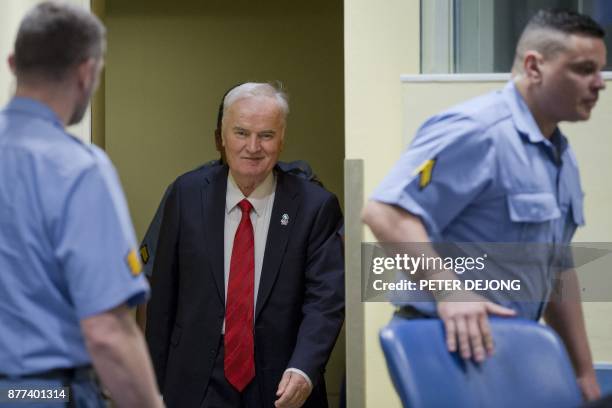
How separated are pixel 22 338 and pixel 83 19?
530 millimetres

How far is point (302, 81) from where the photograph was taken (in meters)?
4.77

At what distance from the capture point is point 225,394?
279cm

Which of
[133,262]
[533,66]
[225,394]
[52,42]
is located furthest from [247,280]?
[52,42]

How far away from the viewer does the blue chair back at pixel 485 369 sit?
1743 mm

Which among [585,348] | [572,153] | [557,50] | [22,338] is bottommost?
[585,348]

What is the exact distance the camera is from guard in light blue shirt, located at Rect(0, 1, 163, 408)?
63.6 inches

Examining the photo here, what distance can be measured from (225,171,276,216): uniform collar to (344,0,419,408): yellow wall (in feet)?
0.91

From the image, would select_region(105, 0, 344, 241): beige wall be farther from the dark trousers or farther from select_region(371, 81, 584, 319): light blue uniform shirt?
select_region(371, 81, 584, 319): light blue uniform shirt

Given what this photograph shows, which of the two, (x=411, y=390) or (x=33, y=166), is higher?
(x=33, y=166)

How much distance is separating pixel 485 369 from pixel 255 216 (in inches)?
46.4

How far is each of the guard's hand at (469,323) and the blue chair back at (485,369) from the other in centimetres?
1

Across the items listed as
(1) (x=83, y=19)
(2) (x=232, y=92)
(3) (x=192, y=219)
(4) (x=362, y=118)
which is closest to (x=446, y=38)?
(4) (x=362, y=118)

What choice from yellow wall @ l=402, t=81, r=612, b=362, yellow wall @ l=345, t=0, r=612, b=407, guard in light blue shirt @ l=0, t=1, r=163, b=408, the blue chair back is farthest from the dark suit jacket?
guard in light blue shirt @ l=0, t=1, r=163, b=408

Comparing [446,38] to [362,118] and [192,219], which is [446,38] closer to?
[362,118]
